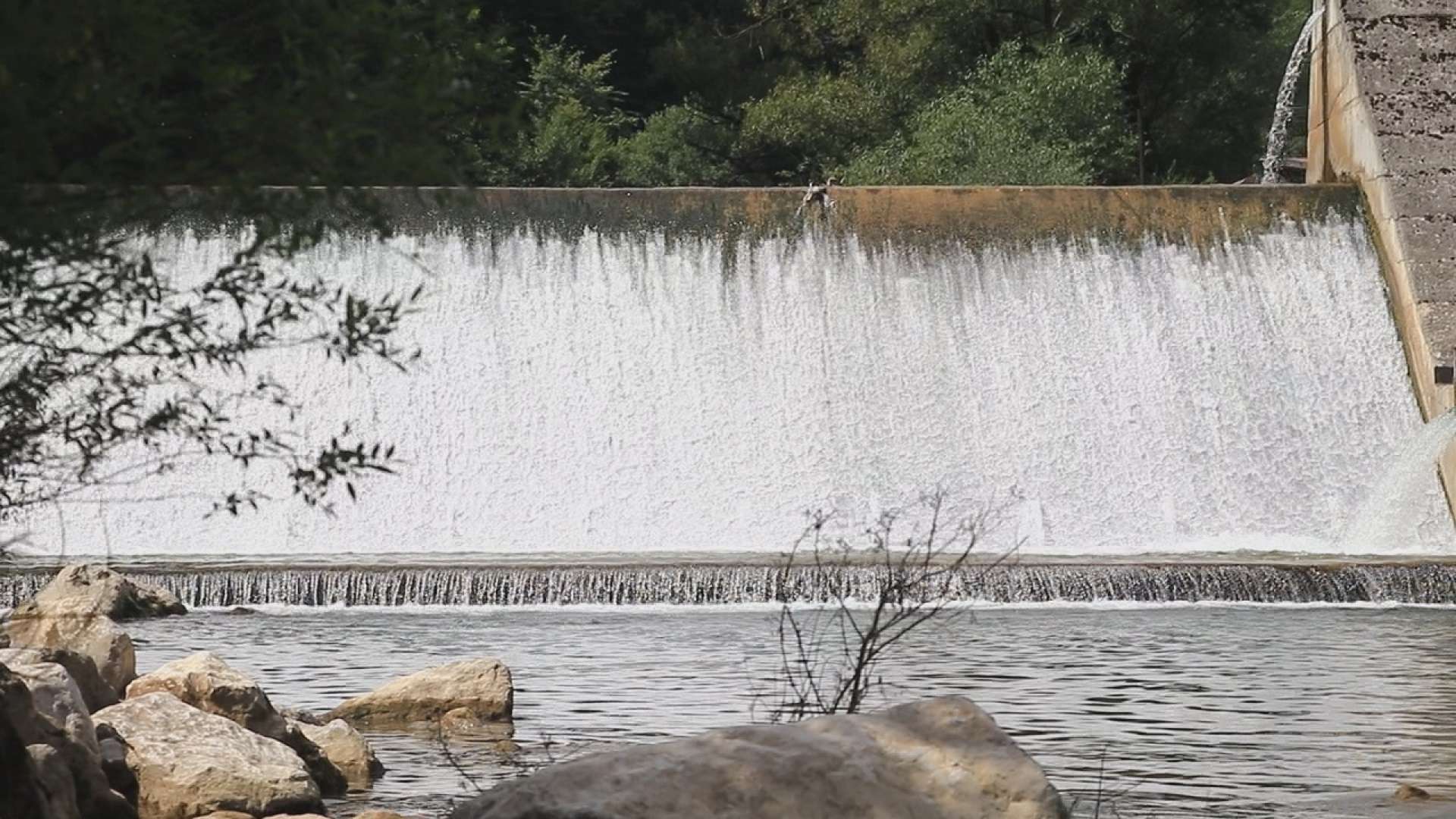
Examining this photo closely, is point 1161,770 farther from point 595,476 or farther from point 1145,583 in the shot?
point 595,476

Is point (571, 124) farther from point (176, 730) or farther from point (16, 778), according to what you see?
point (16, 778)

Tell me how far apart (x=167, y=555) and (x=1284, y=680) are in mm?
10899

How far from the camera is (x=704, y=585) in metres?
17.4

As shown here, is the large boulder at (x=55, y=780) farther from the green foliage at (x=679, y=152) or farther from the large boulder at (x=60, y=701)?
the green foliage at (x=679, y=152)

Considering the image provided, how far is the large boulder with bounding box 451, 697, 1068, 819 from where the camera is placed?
17.2ft

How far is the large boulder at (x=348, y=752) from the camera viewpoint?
9.77m

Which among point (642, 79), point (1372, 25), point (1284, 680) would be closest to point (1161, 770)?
point (1284, 680)

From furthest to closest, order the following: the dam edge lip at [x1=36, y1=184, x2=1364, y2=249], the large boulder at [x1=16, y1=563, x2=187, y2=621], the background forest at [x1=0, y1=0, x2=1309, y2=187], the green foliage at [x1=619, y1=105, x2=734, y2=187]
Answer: the green foliage at [x1=619, y1=105, x2=734, y2=187] < the background forest at [x1=0, y1=0, x2=1309, y2=187] < the dam edge lip at [x1=36, y1=184, x2=1364, y2=249] < the large boulder at [x1=16, y1=563, x2=187, y2=621]

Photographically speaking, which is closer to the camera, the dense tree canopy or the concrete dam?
the concrete dam

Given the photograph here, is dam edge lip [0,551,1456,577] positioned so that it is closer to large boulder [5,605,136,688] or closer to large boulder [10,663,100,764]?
large boulder [5,605,136,688]

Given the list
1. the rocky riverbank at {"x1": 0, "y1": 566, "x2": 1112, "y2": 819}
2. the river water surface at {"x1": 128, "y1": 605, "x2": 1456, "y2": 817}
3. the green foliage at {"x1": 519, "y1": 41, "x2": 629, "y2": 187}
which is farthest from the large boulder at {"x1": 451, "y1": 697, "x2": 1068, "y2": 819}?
the green foliage at {"x1": 519, "y1": 41, "x2": 629, "y2": 187}

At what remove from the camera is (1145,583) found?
17.4 metres

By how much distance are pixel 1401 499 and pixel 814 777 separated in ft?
54.3

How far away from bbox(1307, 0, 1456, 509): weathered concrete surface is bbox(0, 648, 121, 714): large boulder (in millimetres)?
14287
